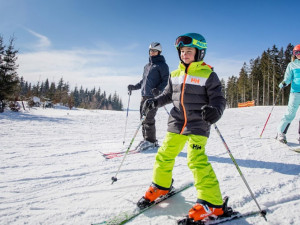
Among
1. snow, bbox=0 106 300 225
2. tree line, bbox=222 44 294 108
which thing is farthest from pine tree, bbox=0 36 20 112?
tree line, bbox=222 44 294 108

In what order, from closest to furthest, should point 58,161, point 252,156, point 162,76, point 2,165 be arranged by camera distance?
1. point 2,165
2. point 58,161
3. point 252,156
4. point 162,76

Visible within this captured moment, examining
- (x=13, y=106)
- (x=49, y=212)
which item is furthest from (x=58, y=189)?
(x=13, y=106)

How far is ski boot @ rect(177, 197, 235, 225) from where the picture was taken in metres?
1.84

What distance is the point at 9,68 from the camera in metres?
19.0

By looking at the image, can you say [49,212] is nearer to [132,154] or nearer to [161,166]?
[161,166]

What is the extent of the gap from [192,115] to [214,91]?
0.35 m

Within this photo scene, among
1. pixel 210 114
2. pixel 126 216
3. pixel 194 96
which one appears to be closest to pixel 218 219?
pixel 126 216

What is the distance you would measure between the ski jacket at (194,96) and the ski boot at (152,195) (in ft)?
2.26

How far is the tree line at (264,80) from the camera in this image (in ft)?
143

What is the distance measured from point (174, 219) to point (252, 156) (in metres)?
2.82

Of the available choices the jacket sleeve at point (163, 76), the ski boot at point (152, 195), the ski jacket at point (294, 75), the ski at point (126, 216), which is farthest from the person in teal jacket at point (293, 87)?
the ski at point (126, 216)

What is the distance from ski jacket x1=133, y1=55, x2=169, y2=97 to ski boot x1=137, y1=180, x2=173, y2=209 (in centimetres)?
264

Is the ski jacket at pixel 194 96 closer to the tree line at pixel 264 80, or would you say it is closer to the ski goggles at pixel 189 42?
the ski goggles at pixel 189 42

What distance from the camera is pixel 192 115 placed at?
226 centimetres
